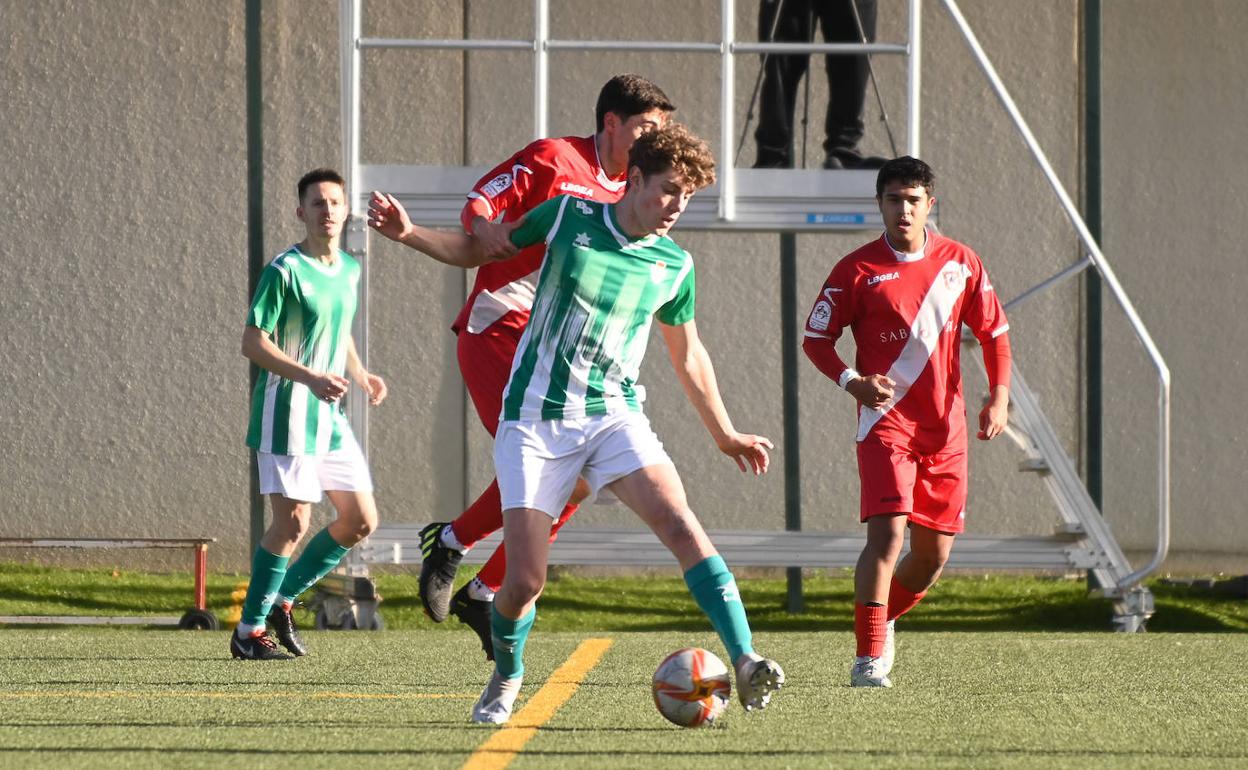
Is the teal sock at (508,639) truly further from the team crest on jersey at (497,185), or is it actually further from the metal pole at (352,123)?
the metal pole at (352,123)

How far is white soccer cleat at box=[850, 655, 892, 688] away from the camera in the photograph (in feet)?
19.4

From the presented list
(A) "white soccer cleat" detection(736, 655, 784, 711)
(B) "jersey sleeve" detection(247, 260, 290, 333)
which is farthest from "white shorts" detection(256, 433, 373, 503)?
(A) "white soccer cleat" detection(736, 655, 784, 711)

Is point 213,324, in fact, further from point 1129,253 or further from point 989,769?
point 989,769

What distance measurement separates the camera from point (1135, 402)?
39.1 ft

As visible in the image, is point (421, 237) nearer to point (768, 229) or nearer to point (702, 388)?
point (702, 388)

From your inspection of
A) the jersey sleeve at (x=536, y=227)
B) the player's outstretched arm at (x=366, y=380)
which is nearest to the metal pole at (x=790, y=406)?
the player's outstretched arm at (x=366, y=380)

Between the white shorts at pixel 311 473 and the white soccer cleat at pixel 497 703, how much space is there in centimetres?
225

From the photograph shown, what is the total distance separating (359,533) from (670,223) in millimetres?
2876

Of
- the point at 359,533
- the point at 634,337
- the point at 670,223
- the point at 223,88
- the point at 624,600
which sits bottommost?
the point at 624,600

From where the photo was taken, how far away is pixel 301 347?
6.96 metres

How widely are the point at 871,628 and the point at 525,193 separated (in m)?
1.83

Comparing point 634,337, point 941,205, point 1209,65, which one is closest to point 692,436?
point 941,205

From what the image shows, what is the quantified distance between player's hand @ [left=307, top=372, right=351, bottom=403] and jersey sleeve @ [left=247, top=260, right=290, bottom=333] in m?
0.73

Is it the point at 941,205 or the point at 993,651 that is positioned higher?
the point at 941,205
